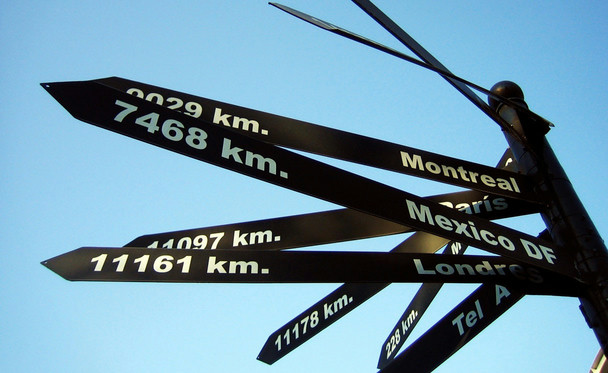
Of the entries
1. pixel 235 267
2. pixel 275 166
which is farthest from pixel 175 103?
pixel 235 267

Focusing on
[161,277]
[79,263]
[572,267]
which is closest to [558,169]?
[572,267]

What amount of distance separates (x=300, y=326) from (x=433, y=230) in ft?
4.41

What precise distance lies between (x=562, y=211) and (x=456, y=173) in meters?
0.63

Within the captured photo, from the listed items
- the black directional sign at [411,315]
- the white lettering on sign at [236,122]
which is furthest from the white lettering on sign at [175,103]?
the black directional sign at [411,315]

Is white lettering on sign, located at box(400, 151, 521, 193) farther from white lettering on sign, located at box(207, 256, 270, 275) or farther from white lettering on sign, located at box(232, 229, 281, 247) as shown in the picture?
white lettering on sign, located at box(207, 256, 270, 275)

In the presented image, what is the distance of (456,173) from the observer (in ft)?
11.5

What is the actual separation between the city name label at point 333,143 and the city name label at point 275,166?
0.47 metres

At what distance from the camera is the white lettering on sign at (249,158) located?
108 inches

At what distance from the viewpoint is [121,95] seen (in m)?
2.81

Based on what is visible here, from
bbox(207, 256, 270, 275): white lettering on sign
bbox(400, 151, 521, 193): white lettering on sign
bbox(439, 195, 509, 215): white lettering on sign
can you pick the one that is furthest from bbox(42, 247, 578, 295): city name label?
bbox(439, 195, 509, 215): white lettering on sign

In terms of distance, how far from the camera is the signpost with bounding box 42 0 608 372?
2764mm

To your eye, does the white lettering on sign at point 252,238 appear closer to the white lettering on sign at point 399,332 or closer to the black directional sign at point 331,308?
the black directional sign at point 331,308

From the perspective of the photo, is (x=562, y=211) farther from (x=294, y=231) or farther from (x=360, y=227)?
(x=294, y=231)

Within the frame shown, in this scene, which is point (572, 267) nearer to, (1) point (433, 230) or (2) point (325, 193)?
(1) point (433, 230)
